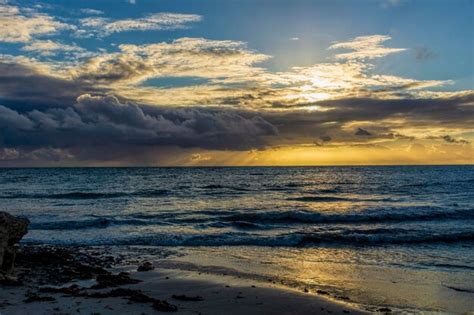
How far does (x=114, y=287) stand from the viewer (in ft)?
40.9

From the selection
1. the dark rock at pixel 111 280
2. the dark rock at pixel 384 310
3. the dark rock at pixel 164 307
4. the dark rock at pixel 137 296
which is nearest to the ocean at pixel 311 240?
the dark rock at pixel 384 310

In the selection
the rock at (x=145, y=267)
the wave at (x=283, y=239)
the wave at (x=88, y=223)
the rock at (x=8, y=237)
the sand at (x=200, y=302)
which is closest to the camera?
the sand at (x=200, y=302)

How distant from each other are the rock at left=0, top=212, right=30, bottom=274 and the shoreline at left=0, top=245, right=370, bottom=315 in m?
0.56

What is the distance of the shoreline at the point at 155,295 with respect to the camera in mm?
10516

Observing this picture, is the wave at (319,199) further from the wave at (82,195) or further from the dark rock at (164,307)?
the dark rock at (164,307)

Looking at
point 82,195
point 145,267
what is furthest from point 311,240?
point 82,195

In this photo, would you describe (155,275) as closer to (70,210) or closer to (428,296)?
(428,296)

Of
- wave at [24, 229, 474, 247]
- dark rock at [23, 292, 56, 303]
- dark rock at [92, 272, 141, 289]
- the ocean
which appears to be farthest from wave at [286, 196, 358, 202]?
dark rock at [23, 292, 56, 303]

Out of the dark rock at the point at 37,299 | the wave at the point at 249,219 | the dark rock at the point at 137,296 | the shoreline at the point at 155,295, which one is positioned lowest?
the wave at the point at 249,219

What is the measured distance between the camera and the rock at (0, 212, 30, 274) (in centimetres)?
1311

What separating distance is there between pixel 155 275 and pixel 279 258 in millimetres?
5838

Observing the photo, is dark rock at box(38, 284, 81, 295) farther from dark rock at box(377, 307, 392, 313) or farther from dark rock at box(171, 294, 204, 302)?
dark rock at box(377, 307, 392, 313)

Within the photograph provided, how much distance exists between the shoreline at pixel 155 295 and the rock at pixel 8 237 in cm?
56

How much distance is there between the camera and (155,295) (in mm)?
11953
